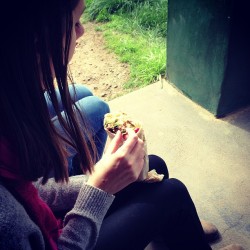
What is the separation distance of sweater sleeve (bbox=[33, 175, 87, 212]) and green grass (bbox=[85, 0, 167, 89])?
2.11 meters

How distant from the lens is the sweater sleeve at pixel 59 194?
4.63 ft

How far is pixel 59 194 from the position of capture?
1.42m

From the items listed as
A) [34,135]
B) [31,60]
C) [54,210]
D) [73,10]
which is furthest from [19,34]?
[54,210]

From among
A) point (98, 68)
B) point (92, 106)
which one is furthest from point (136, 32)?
point (92, 106)

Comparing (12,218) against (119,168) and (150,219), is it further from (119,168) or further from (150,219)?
(150,219)

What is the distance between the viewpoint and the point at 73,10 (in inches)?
38.2

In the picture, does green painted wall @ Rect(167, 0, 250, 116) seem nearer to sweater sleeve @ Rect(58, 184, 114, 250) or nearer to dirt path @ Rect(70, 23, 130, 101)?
dirt path @ Rect(70, 23, 130, 101)

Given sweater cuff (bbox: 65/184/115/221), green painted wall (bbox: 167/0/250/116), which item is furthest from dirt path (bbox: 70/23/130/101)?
sweater cuff (bbox: 65/184/115/221)

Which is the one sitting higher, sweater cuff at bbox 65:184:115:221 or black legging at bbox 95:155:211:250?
sweater cuff at bbox 65:184:115:221

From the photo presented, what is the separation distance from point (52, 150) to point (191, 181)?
138cm

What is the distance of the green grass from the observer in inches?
138

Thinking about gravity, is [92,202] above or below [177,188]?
above

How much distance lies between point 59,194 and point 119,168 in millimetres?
349

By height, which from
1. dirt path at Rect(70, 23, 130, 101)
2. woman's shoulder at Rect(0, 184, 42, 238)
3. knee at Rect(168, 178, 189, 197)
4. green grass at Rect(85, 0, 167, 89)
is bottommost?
dirt path at Rect(70, 23, 130, 101)
